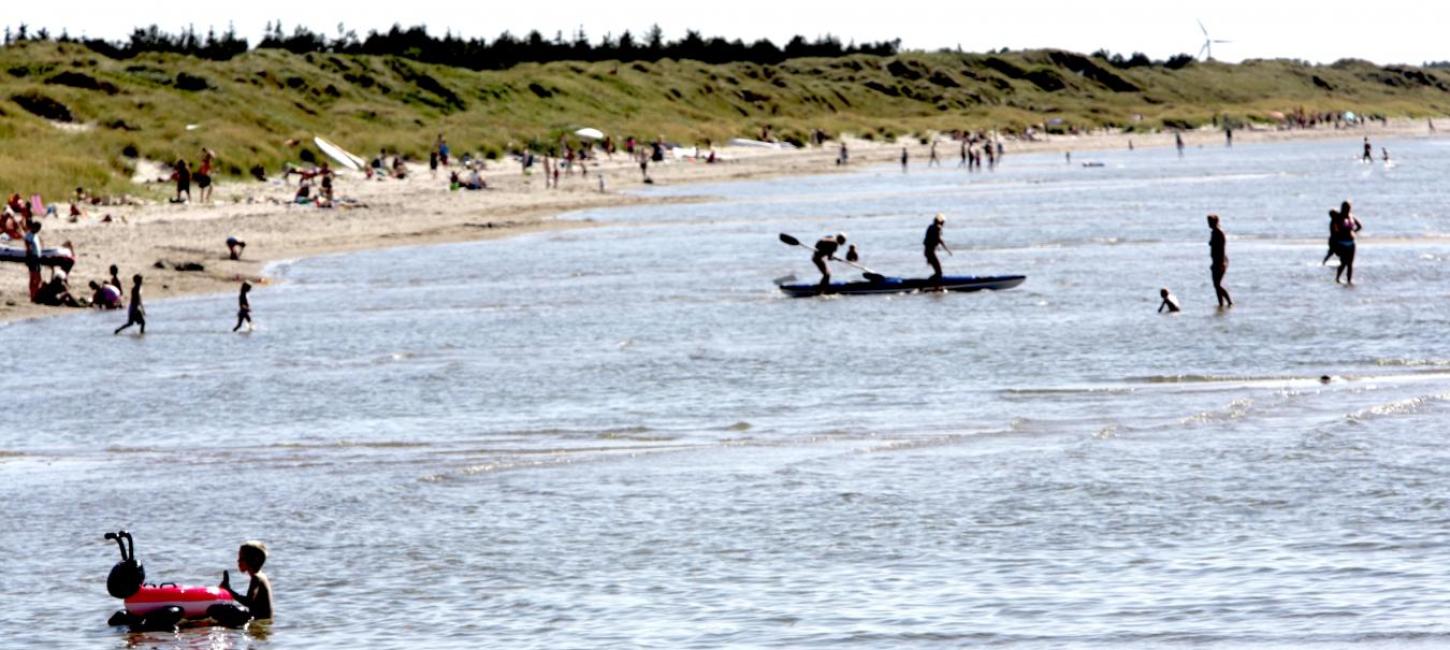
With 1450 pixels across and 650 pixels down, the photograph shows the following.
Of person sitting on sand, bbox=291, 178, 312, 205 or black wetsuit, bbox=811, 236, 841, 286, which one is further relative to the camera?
person sitting on sand, bbox=291, 178, 312, 205

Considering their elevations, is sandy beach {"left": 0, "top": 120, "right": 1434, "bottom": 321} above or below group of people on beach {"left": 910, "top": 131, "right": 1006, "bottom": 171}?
below

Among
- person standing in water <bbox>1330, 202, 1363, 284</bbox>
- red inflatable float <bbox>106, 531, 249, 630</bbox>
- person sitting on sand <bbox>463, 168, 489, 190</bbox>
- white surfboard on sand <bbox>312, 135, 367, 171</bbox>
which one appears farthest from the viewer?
white surfboard on sand <bbox>312, 135, 367, 171</bbox>

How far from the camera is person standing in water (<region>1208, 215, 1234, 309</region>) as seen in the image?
31506 millimetres

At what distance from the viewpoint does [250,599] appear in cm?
1443

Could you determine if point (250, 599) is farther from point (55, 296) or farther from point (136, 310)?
point (55, 296)

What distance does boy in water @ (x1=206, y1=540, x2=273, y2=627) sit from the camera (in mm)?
14133

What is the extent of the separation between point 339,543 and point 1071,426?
8.86 metres

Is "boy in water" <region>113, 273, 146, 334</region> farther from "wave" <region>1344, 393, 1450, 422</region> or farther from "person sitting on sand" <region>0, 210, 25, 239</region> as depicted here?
"wave" <region>1344, 393, 1450, 422</region>

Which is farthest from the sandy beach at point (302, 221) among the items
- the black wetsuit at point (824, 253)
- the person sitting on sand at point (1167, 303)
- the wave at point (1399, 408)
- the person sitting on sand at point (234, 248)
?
the wave at point (1399, 408)

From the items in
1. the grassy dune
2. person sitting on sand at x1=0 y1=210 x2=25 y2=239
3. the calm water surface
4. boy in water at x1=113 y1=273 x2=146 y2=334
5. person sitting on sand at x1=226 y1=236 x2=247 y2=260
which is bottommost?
the calm water surface

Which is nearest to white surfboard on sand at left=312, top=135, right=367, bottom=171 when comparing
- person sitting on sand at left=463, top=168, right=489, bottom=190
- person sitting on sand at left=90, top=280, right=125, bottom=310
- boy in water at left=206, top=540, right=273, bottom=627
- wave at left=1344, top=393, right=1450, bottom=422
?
person sitting on sand at left=463, top=168, right=489, bottom=190

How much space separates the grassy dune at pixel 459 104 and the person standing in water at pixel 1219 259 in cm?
3139

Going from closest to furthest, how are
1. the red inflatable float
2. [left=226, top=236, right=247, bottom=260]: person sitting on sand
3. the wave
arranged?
the red inflatable float < the wave < [left=226, top=236, right=247, bottom=260]: person sitting on sand

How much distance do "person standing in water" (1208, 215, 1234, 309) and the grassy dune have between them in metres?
31.4
